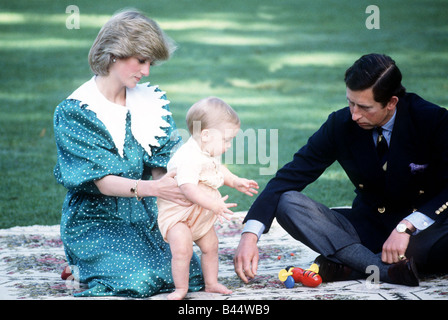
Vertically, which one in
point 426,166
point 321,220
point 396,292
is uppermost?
point 426,166

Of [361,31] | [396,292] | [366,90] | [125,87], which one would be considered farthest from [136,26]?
[361,31]

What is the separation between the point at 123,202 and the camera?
4.04 metres

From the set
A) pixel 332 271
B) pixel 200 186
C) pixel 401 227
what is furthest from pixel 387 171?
pixel 200 186

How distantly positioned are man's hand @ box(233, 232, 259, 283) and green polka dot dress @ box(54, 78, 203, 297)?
26cm

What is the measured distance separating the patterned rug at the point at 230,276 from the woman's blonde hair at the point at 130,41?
124 cm

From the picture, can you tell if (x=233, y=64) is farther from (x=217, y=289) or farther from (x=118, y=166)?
(x=217, y=289)

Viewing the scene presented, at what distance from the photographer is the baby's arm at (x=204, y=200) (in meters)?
3.47

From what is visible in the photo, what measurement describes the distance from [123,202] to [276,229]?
57.3 inches

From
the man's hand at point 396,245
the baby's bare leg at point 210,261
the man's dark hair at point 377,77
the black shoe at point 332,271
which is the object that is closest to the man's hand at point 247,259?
the baby's bare leg at point 210,261

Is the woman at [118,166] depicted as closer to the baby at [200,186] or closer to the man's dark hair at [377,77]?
the baby at [200,186]

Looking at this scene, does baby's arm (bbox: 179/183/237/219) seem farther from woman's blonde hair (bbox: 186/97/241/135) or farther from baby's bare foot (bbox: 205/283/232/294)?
baby's bare foot (bbox: 205/283/232/294)

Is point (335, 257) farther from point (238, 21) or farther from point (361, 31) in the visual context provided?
point (238, 21)

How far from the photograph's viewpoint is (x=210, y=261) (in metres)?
3.77

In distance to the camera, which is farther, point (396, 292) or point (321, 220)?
point (321, 220)
